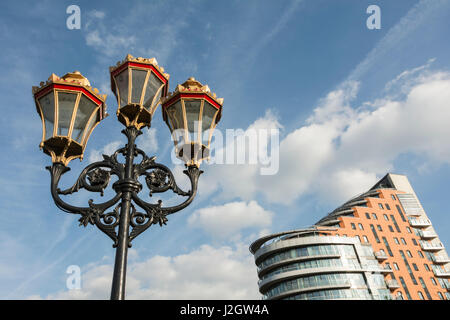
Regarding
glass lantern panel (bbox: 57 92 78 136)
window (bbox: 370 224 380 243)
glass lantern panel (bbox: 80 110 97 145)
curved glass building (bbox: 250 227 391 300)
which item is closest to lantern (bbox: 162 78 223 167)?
glass lantern panel (bbox: 80 110 97 145)

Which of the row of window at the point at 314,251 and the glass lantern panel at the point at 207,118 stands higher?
the row of window at the point at 314,251

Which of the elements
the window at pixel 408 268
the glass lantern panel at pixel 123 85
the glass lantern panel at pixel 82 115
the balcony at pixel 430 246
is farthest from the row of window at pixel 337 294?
the glass lantern panel at pixel 82 115

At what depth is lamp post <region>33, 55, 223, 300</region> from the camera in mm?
3359

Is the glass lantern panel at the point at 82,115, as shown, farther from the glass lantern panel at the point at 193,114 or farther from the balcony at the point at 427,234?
the balcony at the point at 427,234

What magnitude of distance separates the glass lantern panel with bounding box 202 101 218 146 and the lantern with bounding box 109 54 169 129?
0.75 m

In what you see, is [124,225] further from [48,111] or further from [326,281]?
[326,281]

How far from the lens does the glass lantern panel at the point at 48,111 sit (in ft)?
11.8

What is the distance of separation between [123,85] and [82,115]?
70cm

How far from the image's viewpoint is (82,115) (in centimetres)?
381

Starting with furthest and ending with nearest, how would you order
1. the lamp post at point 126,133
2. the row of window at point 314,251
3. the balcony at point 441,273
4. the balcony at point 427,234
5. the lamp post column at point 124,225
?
the balcony at point 427,234
the balcony at point 441,273
the row of window at point 314,251
the lamp post at point 126,133
the lamp post column at point 124,225

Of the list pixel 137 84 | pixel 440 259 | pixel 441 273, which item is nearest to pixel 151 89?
pixel 137 84

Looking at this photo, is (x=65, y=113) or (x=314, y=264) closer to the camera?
(x=65, y=113)

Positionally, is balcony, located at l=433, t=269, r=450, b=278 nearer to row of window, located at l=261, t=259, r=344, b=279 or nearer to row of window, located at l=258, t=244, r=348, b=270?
row of window, located at l=258, t=244, r=348, b=270

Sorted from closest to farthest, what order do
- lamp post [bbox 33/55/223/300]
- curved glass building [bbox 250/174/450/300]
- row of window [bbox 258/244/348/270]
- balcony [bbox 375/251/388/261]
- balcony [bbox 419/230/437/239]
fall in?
lamp post [bbox 33/55/223/300] < curved glass building [bbox 250/174/450/300] < row of window [bbox 258/244/348/270] < balcony [bbox 375/251/388/261] < balcony [bbox 419/230/437/239]
